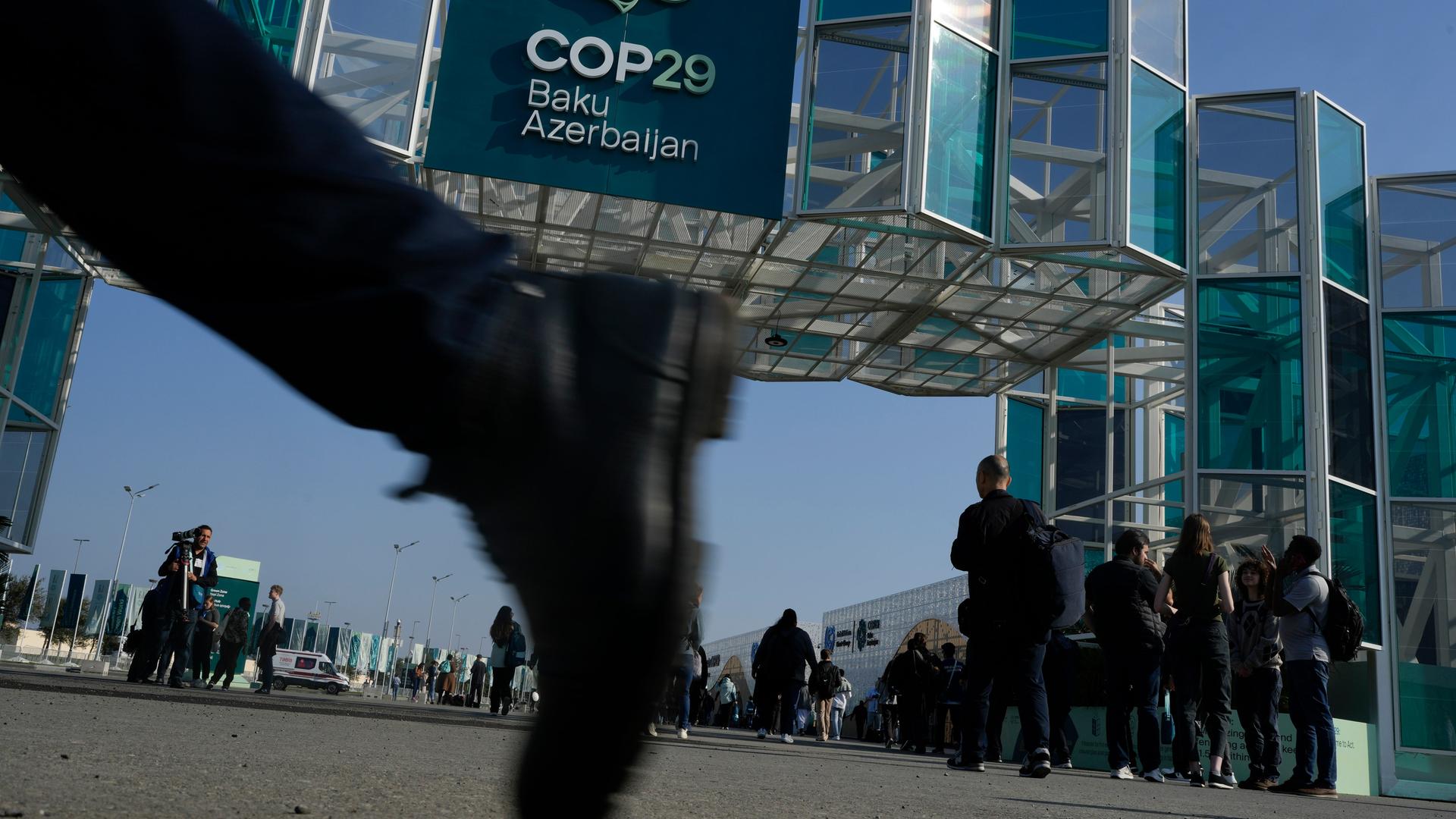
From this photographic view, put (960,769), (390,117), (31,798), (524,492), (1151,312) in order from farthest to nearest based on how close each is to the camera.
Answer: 1. (1151,312)
2. (390,117)
3. (960,769)
4. (31,798)
5. (524,492)

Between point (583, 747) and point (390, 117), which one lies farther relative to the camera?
point (390, 117)

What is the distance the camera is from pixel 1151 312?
837 inches

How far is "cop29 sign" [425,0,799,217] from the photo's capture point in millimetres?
15719

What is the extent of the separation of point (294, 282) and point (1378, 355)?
716 inches

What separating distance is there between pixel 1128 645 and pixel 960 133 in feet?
31.7

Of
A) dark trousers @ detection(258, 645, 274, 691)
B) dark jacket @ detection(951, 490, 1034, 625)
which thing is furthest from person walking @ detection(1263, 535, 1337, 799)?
dark trousers @ detection(258, 645, 274, 691)

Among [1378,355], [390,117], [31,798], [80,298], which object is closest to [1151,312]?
[1378,355]

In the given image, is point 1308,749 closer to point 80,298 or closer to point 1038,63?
point 1038,63

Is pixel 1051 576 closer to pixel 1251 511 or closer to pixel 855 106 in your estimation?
pixel 1251 511

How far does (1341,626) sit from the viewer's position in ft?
25.8

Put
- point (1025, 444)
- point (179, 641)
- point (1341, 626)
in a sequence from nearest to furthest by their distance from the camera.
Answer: point (1341, 626) < point (179, 641) < point (1025, 444)

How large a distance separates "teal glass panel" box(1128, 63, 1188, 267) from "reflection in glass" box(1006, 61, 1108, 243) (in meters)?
0.52

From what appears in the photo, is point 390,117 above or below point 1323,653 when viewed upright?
above

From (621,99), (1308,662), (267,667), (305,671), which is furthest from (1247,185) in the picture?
(305,671)
